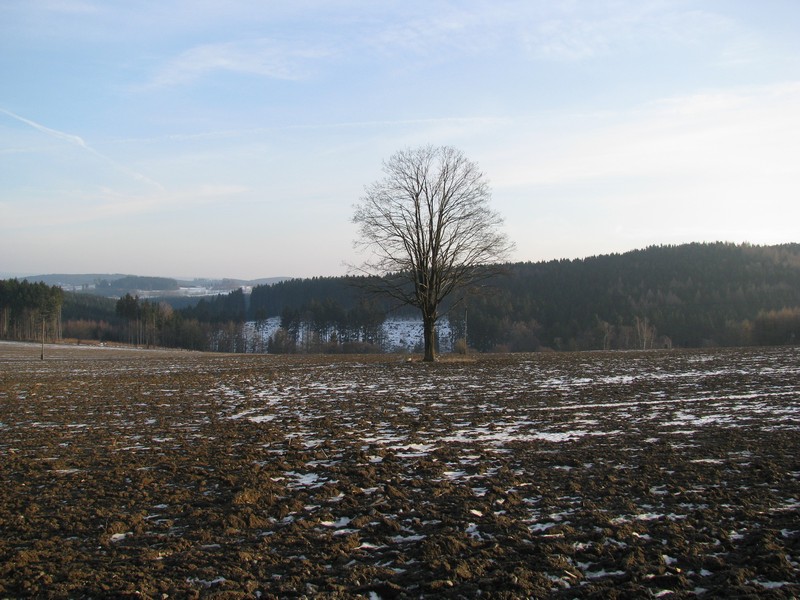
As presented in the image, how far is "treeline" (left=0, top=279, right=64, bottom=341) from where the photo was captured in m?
109

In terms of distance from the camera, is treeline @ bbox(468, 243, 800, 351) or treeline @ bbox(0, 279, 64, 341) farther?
treeline @ bbox(0, 279, 64, 341)

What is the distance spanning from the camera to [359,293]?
3916cm

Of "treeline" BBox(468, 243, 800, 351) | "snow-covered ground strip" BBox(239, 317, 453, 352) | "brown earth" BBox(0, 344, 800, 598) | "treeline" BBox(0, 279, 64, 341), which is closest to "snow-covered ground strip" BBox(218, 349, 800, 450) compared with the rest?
"brown earth" BBox(0, 344, 800, 598)

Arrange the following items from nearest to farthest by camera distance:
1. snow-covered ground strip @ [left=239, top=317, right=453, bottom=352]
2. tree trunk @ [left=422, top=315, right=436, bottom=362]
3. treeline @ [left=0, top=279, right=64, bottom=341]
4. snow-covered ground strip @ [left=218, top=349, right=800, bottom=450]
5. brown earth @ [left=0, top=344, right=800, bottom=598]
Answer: brown earth @ [left=0, top=344, right=800, bottom=598]
snow-covered ground strip @ [left=218, top=349, right=800, bottom=450]
tree trunk @ [left=422, top=315, right=436, bottom=362]
treeline @ [left=0, top=279, right=64, bottom=341]
snow-covered ground strip @ [left=239, top=317, right=453, bottom=352]

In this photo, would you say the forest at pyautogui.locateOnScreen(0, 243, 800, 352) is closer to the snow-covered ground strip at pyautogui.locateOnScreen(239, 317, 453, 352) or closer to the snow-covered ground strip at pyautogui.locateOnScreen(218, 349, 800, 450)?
the snow-covered ground strip at pyautogui.locateOnScreen(239, 317, 453, 352)

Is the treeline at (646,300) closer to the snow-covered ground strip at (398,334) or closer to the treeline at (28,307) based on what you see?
the snow-covered ground strip at (398,334)

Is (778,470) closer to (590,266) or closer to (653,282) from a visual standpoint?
(653,282)

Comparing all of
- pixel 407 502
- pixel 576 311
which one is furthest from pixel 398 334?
pixel 407 502

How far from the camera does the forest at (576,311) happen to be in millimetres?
101500

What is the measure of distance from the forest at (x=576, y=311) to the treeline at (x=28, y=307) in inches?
8.4

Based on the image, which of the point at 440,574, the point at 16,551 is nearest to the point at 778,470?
the point at 440,574

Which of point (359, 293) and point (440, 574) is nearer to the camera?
point (440, 574)

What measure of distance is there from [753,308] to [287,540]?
118900 millimetres

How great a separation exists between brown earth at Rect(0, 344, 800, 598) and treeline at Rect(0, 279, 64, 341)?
109957mm
